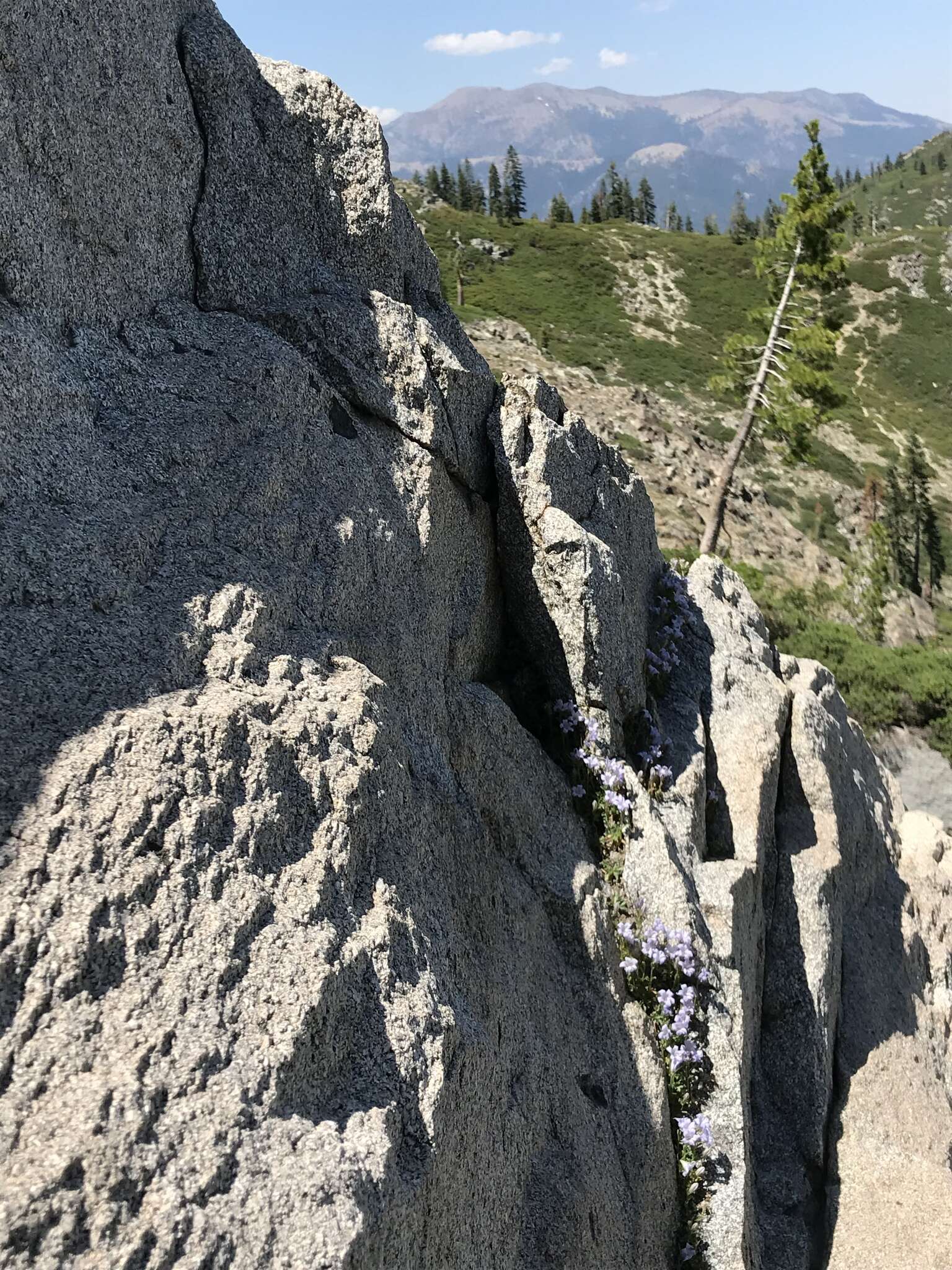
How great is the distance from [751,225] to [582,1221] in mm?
206766

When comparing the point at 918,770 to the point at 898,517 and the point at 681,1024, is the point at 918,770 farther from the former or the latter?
the point at 898,517

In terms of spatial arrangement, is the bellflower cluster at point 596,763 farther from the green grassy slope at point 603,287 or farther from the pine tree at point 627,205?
the pine tree at point 627,205

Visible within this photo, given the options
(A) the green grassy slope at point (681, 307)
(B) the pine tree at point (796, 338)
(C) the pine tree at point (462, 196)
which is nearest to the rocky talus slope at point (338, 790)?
(B) the pine tree at point (796, 338)

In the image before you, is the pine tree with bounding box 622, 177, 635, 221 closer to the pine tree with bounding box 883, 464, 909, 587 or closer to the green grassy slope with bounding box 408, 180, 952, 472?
the green grassy slope with bounding box 408, 180, 952, 472

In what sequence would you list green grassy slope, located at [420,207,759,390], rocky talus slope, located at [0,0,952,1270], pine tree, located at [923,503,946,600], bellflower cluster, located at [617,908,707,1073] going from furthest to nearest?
1. green grassy slope, located at [420,207,759,390]
2. pine tree, located at [923,503,946,600]
3. bellflower cluster, located at [617,908,707,1073]
4. rocky talus slope, located at [0,0,952,1270]

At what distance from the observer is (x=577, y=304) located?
103 metres

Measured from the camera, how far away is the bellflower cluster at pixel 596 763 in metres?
9.43

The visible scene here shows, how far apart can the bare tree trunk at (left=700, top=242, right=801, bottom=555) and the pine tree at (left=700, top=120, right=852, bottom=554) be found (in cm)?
4

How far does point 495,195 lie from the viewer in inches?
6929

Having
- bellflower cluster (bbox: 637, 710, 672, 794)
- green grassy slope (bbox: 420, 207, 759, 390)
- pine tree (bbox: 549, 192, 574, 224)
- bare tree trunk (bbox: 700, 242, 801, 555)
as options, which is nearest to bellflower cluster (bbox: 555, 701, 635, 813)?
bellflower cluster (bbox: 637, 710, 672, 794)

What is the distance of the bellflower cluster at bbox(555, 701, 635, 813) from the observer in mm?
9430

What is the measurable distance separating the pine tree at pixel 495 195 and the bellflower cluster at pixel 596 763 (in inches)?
7001

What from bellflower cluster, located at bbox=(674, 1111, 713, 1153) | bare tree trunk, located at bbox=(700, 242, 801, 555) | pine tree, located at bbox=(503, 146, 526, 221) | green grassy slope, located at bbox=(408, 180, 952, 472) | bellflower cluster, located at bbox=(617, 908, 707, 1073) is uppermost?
pine tree, located at bbox=(503, 146, 526, 221)

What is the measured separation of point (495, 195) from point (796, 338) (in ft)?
524
